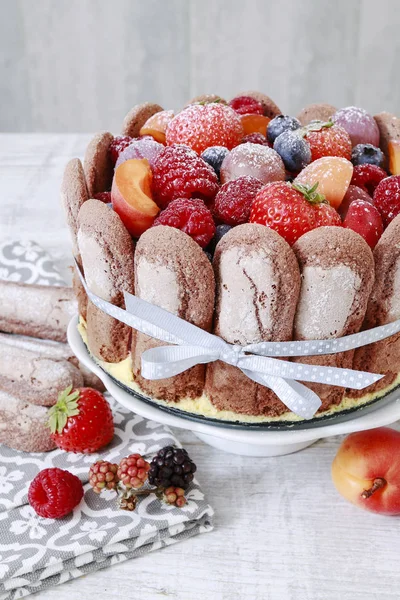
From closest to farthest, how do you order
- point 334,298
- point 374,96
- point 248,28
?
point 334,298 < point 248,28 < point 374,96

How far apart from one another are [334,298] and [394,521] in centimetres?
38

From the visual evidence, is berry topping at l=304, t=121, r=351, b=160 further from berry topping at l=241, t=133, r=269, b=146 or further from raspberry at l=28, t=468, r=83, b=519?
raspberry at l=28, t=468, r=83, b=519

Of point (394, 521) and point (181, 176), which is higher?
point (181, 176)

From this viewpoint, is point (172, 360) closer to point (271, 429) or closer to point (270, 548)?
point (271, 429)

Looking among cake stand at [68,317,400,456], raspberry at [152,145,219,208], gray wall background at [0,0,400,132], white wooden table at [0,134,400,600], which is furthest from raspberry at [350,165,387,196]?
gray wall background at [0,0,400,132]

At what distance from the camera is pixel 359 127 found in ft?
4.33

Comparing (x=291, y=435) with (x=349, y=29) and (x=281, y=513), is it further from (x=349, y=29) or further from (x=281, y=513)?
(x=349, y=29)

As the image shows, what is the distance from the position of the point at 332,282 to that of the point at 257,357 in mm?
143

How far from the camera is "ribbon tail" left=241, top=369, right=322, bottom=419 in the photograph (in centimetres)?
99

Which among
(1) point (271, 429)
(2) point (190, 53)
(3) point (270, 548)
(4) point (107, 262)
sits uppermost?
(4) point (107, 262)

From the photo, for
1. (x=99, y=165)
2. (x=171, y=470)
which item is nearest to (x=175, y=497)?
(x=171, y=470)

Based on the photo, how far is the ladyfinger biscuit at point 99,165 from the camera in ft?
3.95

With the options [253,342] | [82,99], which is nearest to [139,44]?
[82,99]

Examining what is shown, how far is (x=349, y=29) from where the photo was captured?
2.93 meters
